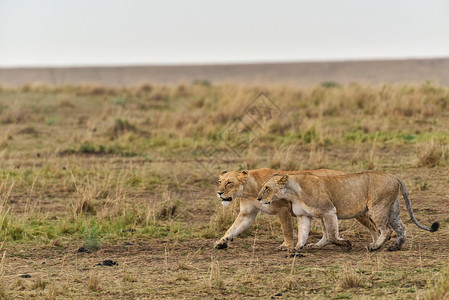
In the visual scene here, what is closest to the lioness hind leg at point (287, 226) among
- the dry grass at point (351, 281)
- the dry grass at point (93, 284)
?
the dry grass at point (351, 281)

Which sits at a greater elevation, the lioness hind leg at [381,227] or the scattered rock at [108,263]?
the lioness hind leg at [381,227]

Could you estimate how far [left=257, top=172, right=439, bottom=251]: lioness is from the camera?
730cm

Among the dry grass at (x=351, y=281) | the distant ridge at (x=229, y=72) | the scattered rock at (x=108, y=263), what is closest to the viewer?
the dry grass at (x=351, y=281)

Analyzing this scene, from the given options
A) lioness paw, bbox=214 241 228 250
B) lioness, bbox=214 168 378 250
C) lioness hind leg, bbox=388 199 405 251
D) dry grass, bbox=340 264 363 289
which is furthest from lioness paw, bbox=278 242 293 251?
dry grass, bbox=340 264 363 289

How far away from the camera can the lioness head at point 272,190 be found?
7.34 metres

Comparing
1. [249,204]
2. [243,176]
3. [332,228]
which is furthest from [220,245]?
[332,228]

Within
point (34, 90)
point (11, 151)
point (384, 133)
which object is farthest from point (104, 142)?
point (34, 90)

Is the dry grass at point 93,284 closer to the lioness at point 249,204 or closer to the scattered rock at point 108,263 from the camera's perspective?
the scattered rock at point 108,263

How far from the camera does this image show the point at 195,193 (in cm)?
1105

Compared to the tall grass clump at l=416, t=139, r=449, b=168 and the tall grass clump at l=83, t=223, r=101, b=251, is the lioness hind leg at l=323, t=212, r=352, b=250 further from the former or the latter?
the tall grass clump at l=416, t=139, r=449, b=168

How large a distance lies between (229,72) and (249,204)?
2491 inches

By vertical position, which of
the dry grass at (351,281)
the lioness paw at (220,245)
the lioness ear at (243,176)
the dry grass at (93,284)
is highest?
the lioness ear at (243,176)

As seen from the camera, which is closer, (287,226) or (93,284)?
(93,284)

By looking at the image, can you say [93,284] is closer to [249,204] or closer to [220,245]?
[220,245]
